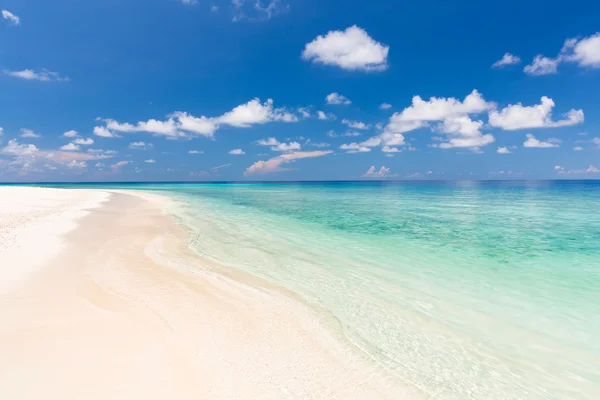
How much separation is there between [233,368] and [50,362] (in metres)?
2.69

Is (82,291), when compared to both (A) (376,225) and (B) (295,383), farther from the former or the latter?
(A) (376,225)

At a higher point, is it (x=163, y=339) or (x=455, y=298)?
(x=163, y=339)

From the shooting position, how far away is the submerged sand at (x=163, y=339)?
165 inches

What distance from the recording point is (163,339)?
17.7 ft

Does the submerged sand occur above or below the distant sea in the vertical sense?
above

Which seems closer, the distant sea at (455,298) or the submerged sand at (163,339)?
the submerged sand at (163,339)

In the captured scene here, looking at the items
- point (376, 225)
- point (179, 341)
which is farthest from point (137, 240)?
point (376, 225)

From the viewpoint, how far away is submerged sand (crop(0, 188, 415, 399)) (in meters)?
4.18

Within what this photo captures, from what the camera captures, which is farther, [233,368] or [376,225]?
[376,225]

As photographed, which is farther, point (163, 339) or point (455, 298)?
point (455, 298)

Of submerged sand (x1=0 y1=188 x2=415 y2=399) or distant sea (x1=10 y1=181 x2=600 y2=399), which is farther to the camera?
distant sea (x1=10 y1=181 x2=600 y2=399)

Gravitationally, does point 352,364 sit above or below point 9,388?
below

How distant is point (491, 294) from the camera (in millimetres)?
8281

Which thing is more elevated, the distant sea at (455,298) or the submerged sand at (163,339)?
the submerged sand at (163,339)
